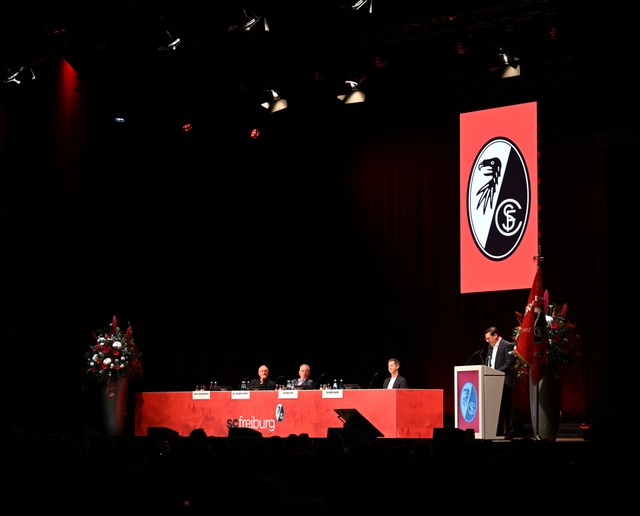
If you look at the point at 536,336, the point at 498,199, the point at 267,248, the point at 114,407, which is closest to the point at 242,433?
the point at 536,336

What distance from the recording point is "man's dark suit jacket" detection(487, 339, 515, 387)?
987 cm

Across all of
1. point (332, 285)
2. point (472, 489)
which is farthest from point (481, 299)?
point (472, 489)

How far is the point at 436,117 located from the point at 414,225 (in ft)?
5.04

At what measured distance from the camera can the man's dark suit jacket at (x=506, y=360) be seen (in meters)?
9.87

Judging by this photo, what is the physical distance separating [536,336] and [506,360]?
1932mm

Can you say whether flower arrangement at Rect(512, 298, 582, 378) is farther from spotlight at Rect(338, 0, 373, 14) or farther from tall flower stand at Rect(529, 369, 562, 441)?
spotlight at Rect(338, 0, 373, 14)

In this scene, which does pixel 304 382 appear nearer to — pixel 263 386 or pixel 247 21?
pixel 263 386

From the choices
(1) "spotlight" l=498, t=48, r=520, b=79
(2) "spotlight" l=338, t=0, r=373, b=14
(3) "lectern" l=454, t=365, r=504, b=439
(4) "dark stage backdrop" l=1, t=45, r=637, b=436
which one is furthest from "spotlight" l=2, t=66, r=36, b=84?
(3) "lectern" l=454, t=365, r=504, b=439

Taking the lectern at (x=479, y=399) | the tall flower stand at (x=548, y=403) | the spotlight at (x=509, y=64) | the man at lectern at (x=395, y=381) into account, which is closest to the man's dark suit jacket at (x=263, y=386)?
the man at lectern at (x=395, y=381)

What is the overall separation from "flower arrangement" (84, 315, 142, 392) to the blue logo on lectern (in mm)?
4282

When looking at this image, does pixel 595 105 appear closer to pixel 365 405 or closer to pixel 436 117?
pixel 365 405

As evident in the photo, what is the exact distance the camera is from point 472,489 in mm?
2449

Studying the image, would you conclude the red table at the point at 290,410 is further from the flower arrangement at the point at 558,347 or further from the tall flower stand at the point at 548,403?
the tall flower stand at the point at 548,403

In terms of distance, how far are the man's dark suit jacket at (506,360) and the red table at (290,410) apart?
996 millimetres
